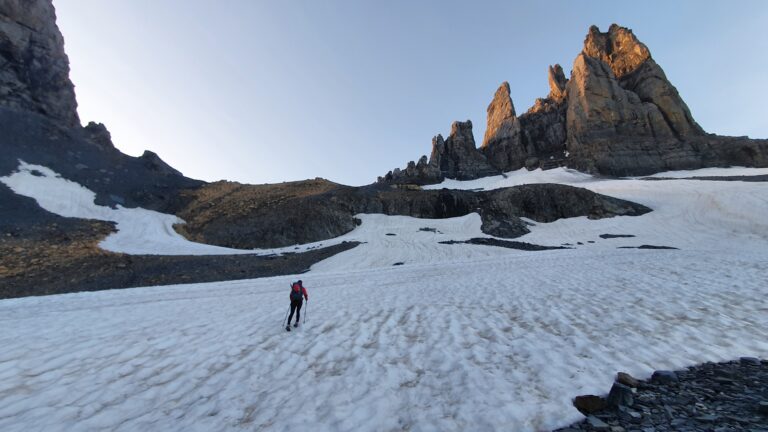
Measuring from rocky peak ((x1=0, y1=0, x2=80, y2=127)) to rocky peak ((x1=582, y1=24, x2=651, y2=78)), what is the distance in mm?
124318

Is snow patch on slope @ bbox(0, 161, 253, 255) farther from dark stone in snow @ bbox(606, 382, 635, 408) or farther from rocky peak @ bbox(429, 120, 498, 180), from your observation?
rocky peak @ bbox(429, 120, 498, 180)

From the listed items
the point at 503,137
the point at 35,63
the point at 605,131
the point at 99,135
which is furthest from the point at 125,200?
the point at 605,131

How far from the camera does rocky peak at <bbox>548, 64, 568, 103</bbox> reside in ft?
317

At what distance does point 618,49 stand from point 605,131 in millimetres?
34291

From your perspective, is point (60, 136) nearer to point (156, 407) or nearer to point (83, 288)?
point (83, 288)

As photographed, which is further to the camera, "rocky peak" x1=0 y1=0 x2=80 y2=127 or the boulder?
"rocky peak" x1=0 y1=0 x2=80 y2=127

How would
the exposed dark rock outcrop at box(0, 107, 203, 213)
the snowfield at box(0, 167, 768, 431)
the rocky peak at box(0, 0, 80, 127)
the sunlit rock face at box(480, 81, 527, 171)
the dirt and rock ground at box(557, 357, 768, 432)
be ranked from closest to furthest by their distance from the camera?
the dirt and rock ground at box(557, 357, 768, 432), the snowfield at box(0, 167, 768, 431), the exposed dark rock outcrop at box(0, 107, 203, 213), the rocky peak at box(0, 0, 80, 127), the sunlit rock face at box(480, 81, 527, 171)

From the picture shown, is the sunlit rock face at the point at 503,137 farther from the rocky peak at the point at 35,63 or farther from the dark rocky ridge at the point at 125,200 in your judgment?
the rocky peak at the point at 35,63

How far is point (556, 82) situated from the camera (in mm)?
99188

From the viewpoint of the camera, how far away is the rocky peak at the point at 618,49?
9012cm

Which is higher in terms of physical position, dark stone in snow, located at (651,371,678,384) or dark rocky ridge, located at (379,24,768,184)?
dark rocky ridge, located at (379,24,768,184)

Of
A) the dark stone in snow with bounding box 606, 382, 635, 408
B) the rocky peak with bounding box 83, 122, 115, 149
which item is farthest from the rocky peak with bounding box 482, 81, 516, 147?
the dark stone in snow with bounding box 606, 382, 635, 408

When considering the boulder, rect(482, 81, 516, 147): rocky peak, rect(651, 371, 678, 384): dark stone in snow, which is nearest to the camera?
the boulder

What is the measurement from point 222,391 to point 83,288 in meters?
20.8
